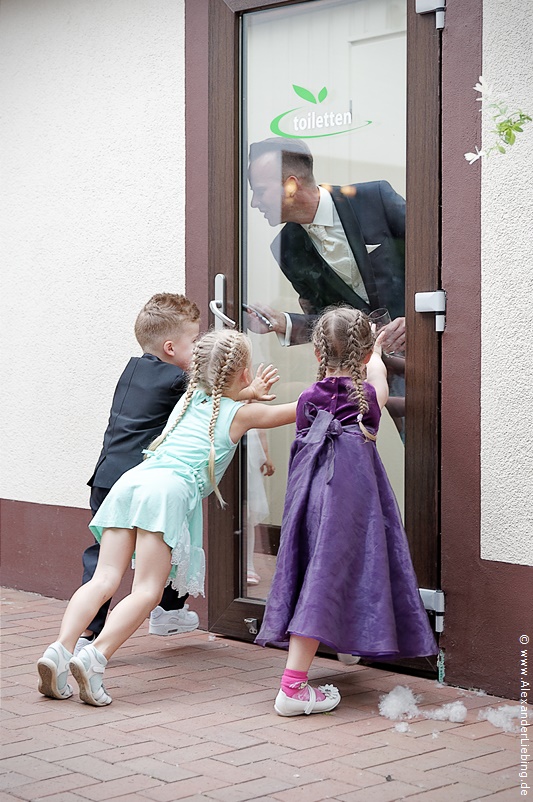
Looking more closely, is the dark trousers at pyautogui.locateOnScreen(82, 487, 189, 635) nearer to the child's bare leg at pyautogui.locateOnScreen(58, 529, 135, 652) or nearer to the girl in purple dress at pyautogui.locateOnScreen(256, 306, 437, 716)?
the child's bare leg at pyautogui.locateOnScreen(58, 529, 135, 652)

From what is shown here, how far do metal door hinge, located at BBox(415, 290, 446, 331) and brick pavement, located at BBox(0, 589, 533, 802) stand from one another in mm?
1313

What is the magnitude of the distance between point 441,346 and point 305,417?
1.86 feet

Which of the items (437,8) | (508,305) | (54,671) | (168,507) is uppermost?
(437,8)

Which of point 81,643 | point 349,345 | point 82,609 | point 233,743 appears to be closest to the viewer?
point 233,743

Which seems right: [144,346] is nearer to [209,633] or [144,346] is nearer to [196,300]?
[196,300]

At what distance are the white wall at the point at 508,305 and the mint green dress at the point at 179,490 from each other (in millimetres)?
957

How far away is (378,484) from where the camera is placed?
382 cm

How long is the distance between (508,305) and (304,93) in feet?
4.36

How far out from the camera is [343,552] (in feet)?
12.1

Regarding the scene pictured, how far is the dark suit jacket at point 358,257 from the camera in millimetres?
4215

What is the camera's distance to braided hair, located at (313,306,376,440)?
149 inches

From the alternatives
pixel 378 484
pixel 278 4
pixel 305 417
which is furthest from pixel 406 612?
pixel 278 4

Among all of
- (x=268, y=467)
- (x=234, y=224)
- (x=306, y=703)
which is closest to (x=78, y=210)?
(x=234, y=224)

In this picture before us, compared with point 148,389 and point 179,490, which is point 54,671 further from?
point 148,389
